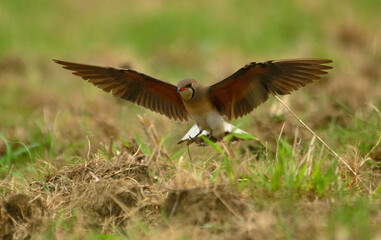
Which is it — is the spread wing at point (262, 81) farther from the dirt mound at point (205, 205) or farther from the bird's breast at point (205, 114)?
the dirt mound at point (205, 205)

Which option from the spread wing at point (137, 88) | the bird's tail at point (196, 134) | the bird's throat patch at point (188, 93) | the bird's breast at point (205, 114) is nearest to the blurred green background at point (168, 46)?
the spread wing at point (137, 88)

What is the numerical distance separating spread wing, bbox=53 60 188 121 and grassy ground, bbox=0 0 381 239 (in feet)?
1.05

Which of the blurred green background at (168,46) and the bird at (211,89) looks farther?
the blurred green background at (168,46)

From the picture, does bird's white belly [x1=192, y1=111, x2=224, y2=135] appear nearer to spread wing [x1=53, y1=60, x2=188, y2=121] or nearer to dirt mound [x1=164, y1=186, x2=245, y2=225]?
spread wing [x1=53, y1=60, x2=188, y2=121]

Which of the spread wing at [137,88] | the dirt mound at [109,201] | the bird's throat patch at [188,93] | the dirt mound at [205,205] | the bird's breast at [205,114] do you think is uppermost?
the spread wing at [137,88]

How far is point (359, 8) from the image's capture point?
41.9ft

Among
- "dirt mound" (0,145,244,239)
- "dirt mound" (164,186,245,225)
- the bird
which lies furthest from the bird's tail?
"dirt mound" (164,186,245,225)

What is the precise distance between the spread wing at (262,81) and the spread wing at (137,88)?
0.48 metres

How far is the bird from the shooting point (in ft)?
16.0

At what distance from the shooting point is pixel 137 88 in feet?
18.5

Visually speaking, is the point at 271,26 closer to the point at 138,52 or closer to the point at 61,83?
the point at 138,52

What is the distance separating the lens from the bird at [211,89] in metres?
4.87

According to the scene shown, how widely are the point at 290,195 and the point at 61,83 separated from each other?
6.48 metres

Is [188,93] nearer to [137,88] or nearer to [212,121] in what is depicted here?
[212,121]
